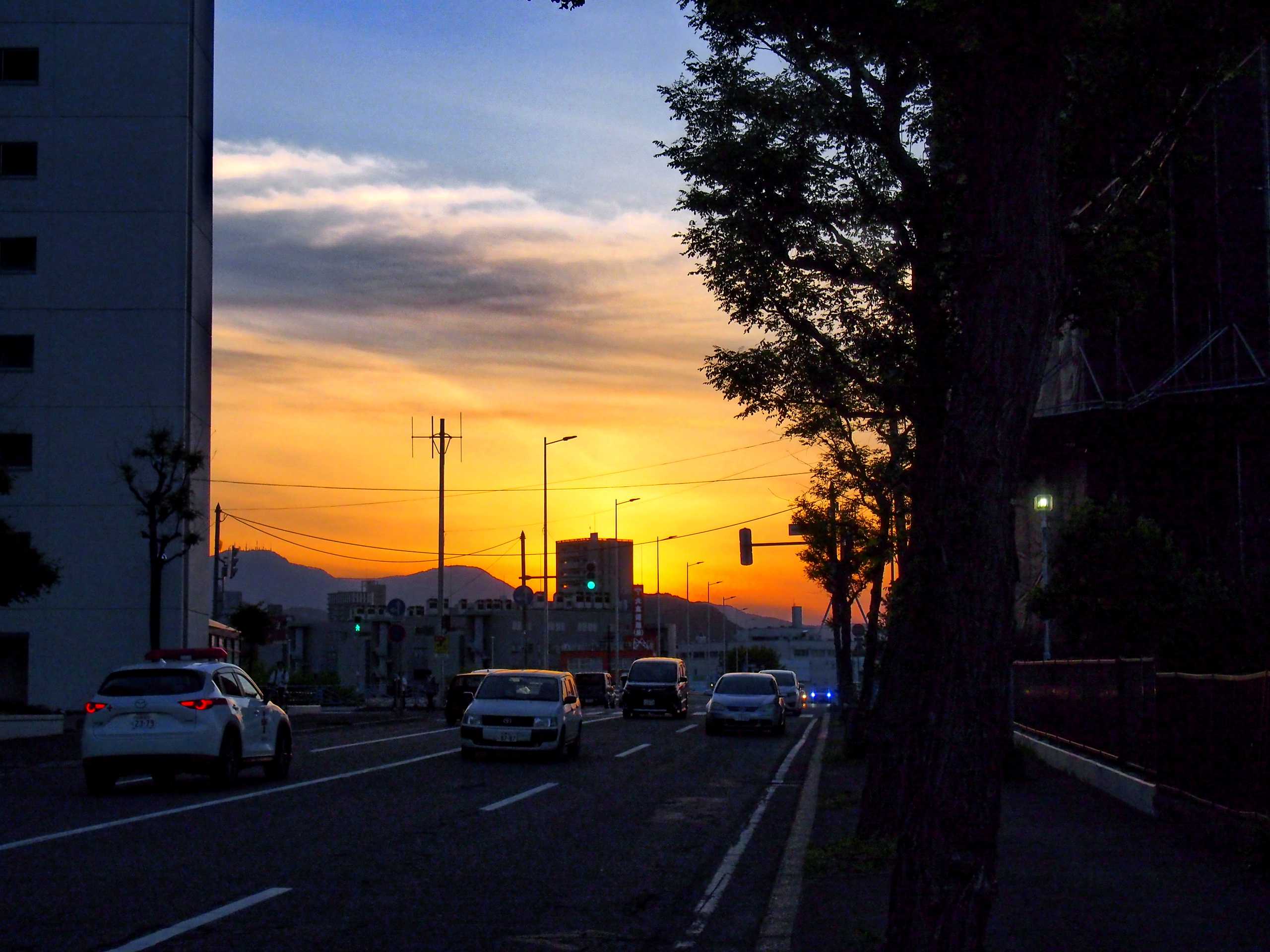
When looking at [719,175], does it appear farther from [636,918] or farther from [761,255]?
[636,918]

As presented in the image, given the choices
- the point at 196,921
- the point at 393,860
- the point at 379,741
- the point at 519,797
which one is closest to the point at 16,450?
the point at 379,741

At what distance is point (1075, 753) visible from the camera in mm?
20078

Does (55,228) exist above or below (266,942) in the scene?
above

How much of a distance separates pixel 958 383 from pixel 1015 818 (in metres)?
9.44

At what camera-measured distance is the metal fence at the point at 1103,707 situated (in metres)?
15.6

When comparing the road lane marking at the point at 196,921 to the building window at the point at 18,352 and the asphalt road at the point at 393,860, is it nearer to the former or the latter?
the asphalt road at the point at 393,860

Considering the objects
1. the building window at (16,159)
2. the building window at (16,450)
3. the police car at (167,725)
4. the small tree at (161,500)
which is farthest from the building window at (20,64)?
the police car at (167,725)

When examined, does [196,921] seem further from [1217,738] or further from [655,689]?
[655,689]

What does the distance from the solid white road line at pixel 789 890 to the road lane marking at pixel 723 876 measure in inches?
16.8

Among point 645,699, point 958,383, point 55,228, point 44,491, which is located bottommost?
point 645,699

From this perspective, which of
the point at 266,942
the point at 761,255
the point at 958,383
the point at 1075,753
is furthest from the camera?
the point at 1075,753

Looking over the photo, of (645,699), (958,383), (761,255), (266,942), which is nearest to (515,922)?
(266,942)

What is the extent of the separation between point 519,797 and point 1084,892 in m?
9.36

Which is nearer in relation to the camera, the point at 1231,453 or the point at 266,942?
the point at 266,942
